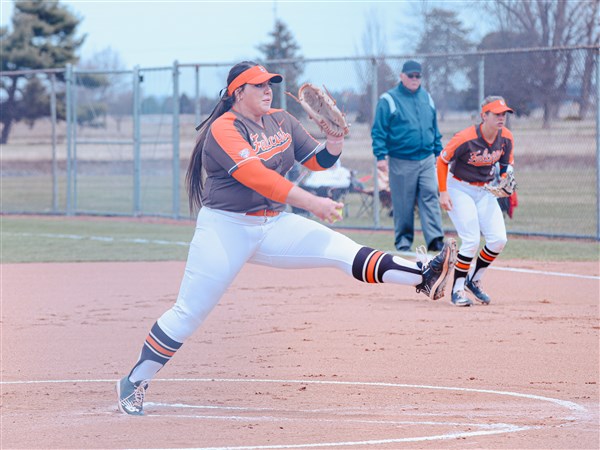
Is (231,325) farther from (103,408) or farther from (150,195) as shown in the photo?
(150,195)

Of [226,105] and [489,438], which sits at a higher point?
[226,105]

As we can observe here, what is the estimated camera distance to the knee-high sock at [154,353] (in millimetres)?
5949

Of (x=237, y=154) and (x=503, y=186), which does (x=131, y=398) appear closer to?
(x=237, y=154)

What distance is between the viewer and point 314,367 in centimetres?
732

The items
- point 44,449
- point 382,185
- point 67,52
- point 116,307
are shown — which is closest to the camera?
point 44,449

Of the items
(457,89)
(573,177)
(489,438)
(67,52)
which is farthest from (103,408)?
(67,52)

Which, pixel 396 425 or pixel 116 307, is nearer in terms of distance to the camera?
pixel 396 425

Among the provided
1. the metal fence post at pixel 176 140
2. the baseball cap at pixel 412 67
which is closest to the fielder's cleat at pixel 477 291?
the baseball cap at pixel 412 67

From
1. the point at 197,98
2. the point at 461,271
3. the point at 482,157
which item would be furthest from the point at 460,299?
the point at 197,98

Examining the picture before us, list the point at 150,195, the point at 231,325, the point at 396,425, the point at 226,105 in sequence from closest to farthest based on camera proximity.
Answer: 1. the point at 396,425
2. the point at 226,105
3. the point at 231,325
4. the point at 150,195

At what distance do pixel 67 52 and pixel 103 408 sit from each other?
43.8 m

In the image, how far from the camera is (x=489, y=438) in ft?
17.0

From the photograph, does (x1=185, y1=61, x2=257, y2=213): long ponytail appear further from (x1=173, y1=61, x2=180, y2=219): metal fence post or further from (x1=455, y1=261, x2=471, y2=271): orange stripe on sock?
(x1=173, y1=61, x2=180, y2=219): metal fence post

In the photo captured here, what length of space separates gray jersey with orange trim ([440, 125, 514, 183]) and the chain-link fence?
5.11m
